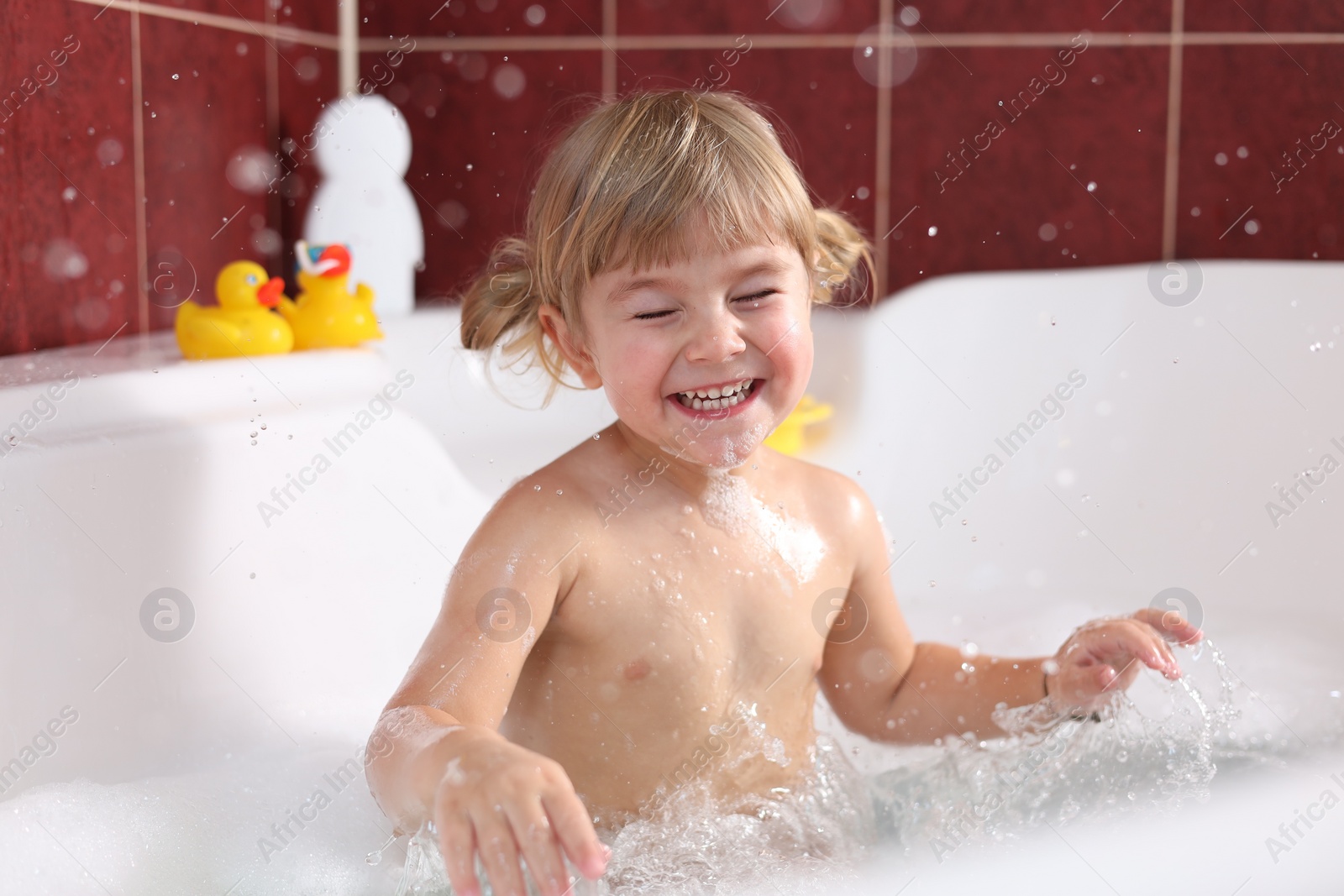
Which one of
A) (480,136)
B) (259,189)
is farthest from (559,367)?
(480,136)

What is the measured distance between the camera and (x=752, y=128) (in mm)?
910

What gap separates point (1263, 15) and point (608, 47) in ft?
2.93

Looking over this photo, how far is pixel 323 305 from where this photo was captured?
1394 millimetres

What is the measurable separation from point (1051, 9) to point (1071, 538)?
2.46 ft

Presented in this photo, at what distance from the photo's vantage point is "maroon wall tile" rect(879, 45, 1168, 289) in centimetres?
186

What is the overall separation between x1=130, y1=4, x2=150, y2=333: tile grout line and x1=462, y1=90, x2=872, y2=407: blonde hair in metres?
0.69

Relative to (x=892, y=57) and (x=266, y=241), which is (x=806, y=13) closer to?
(x=892, y=57)

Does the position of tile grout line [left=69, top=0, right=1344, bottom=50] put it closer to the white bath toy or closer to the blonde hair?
the white bath toy

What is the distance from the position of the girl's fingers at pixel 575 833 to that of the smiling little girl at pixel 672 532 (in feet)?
0.54

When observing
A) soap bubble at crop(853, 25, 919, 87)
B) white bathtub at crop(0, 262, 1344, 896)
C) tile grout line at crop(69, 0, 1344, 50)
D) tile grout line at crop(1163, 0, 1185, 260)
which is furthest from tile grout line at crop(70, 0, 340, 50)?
tile grout line at crop(1163, 0, 1185, 260)

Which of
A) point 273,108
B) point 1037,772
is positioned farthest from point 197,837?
point 273,108

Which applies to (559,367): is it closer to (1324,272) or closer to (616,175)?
(616,175)

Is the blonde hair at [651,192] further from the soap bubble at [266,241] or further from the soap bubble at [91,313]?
the soap bubble at [266,241]

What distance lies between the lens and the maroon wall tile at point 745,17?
6.20 feet
